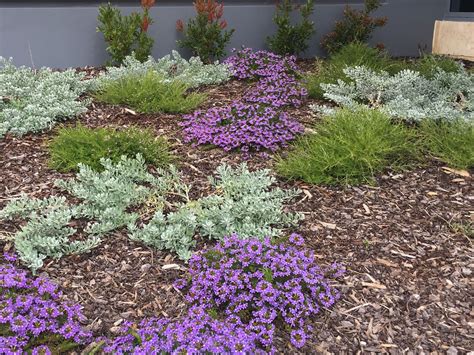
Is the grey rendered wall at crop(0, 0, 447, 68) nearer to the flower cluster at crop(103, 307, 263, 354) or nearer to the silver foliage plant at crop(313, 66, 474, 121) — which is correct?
the silver foliage plant at crop(313, 66, 474, 121)

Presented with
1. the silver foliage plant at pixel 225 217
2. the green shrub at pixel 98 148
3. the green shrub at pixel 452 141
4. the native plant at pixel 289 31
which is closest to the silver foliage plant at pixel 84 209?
the green shrub at pixel 98 148

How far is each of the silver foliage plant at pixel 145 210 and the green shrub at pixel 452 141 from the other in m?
1.40

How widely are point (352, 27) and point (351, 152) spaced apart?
13.6ft

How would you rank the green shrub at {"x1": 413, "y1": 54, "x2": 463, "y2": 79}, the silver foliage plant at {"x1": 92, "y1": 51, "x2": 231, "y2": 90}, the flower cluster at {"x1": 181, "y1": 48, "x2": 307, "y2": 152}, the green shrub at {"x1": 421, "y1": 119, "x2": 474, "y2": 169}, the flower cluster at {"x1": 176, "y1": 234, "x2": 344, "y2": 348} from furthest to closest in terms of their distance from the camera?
the green shrub at {"x1": 413, "y1": 54, "x2": 463, "y2": 79}
the silver foliage plant at {"x1": 92, "y1": 51, "x2": 231, "y2": 90}
the flower cluster at {"x1": 181, "y1": 48, "x2": 307, "y2": 152}
the green shrub at {"x1": 421, "y1": 119, "x2": 474, "y2": 169}
the flower cluster at {"x1": 176, "y1": 234, "x2": 344, "y2": 348}

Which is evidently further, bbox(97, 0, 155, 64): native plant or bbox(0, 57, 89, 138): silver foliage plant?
bbox(97, 0, 155, 64): native plant

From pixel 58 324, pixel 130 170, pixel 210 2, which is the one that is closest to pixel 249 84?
pixel 210 2

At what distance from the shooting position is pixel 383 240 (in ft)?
A: 11.2

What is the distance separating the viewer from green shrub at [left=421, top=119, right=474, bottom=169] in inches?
166

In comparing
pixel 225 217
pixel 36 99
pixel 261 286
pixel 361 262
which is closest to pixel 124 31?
pixel 36 99

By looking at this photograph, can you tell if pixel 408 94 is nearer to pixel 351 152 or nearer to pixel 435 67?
pixel 435 67

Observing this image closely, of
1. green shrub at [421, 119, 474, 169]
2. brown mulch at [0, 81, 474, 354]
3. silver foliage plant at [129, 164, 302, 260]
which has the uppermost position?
green shrub at [421, 119, 474, 169]

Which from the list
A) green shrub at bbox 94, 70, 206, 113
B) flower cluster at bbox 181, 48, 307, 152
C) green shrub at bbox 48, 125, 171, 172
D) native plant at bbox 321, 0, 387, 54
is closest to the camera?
green shrub at bbox 48, 125, 171, 172

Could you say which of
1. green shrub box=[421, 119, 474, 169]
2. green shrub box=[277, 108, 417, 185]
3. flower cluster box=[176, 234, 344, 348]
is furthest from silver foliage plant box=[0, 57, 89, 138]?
green shrub box=[421, 119, 474, 169]

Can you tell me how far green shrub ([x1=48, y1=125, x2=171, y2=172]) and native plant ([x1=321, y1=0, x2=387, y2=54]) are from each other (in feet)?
14.0
